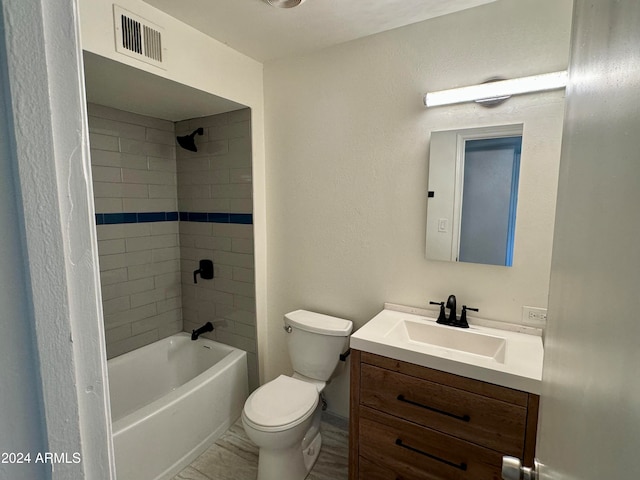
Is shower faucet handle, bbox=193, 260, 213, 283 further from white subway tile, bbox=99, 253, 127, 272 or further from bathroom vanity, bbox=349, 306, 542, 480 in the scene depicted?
bathroom vanity, bbox=349, 306, 542, 480

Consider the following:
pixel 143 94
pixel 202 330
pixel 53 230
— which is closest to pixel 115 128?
pixel 143 94

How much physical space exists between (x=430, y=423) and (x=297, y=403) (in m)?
0.70

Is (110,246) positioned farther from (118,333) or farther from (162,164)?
(162,164)

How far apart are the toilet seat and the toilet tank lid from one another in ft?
1.07

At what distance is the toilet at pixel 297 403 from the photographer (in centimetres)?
157

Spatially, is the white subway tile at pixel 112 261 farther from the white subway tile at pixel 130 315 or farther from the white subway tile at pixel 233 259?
the white subway tile at pixel 233 259

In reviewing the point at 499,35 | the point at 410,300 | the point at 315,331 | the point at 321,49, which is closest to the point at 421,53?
the point at 499,35

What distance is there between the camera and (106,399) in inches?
16.8

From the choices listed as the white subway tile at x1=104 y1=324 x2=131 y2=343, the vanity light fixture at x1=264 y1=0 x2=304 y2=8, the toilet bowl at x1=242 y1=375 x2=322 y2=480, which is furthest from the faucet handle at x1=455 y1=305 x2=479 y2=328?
the white subway tile at x1=104 y1=324 x2=131 y2=343

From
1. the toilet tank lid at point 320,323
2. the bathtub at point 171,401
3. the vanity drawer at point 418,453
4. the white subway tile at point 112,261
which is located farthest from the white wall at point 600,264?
the white subway tile at point 112,261

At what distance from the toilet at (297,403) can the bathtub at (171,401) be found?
1.55 feet

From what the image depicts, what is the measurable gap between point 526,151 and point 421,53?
76cm

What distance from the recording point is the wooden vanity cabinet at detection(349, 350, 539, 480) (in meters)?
1.20

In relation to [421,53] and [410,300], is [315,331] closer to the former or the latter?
[410,300]
